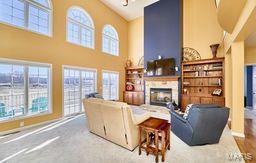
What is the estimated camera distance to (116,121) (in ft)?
9.16

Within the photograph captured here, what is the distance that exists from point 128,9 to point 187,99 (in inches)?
233

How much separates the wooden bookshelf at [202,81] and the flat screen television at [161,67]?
1.85ft

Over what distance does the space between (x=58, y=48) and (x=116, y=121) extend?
160 inches

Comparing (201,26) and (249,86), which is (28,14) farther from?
(249,86)

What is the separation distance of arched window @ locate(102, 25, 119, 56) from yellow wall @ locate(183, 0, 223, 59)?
155 inches

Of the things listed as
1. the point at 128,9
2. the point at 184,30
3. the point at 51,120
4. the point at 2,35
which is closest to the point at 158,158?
the point at 51,120

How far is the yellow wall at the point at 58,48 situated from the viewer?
4.02m

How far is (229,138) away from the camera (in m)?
3.42

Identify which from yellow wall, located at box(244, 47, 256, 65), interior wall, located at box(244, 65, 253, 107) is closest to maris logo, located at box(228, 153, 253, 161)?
yellow wall, located at box(244, 47, 256, 65)

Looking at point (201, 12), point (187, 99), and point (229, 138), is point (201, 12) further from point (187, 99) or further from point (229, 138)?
point (229, 138)

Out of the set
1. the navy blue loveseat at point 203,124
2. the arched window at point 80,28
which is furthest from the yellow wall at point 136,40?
the navy blue loveseat at point 203,124

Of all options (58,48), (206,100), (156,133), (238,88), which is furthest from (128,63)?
(156,133)

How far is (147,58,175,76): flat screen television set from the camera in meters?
6.80

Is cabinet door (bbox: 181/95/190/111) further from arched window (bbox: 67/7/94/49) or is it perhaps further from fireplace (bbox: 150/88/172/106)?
arched window (bbox: 67/7/94/49)
